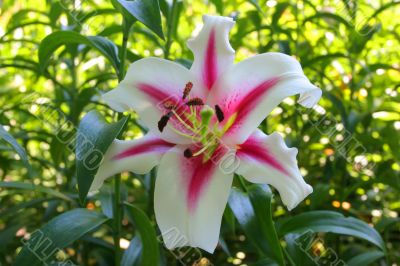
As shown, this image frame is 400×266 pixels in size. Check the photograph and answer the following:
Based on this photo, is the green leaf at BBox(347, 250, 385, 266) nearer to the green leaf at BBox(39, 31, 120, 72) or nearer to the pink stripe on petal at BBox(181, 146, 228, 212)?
the pink stripe on petal at BBox(181, 146, 228, 212)

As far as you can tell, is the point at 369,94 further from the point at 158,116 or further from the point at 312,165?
the point at 158,116

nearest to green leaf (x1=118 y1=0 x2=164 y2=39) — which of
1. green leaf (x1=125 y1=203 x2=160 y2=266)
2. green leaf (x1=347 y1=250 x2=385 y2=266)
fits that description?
green leaf (x1=125 y1=203 x2=160 y2=266)

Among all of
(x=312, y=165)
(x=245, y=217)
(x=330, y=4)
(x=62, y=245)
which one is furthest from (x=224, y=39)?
(x=330, y=4)

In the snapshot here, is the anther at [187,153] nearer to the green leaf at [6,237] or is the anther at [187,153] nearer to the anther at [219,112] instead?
the anther at [219,112]

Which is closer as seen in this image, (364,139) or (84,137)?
(84,137)

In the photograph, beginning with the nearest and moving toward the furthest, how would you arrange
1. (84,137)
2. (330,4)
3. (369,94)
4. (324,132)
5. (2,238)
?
1. (84,137)
2. (2,238)
3. (324,132)
4. (369,94)
5. (330,4)

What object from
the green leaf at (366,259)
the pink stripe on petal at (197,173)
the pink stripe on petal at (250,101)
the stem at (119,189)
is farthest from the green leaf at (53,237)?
the green leaf at (366,259)

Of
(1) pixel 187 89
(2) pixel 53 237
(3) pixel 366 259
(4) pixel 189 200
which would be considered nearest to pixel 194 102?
(1) pixel 187 89
